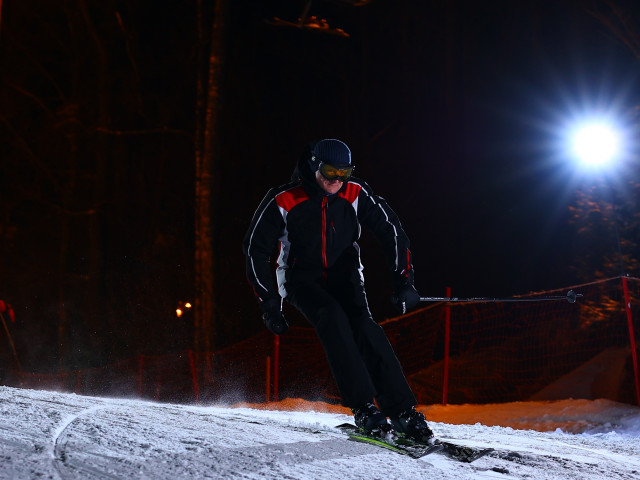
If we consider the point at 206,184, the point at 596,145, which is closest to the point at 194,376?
the point at 206,184

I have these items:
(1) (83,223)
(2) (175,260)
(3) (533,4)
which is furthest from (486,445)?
(1) (83,223)

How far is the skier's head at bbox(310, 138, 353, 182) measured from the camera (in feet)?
15.2

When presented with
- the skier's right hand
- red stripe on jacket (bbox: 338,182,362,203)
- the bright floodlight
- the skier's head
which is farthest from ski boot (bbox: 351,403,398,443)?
the bright floodlight

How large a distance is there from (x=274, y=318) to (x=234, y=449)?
43.3 inches

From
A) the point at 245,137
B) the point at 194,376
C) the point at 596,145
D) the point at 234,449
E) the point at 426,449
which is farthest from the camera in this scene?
the point at 245,137

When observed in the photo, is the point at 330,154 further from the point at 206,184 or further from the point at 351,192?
the point at 206,184

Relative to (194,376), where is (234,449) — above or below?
above

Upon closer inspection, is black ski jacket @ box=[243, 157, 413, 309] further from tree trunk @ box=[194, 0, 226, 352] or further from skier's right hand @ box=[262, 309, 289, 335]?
tree trunk @ box=[194, 0, 226, 352]

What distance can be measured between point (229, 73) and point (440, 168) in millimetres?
6645

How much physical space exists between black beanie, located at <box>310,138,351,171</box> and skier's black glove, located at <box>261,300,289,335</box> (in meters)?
0.99

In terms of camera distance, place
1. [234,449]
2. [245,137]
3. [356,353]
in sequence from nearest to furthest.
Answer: [234,449], [356,353], [245,137]

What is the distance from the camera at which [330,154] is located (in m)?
4.67

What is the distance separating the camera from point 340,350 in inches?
176

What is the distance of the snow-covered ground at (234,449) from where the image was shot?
3.39 m
